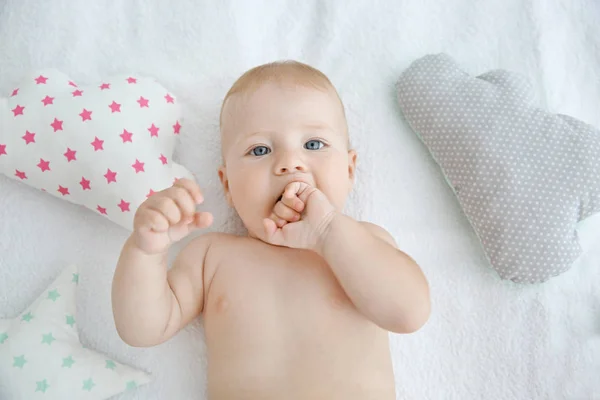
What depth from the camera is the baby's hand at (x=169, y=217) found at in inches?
41.5

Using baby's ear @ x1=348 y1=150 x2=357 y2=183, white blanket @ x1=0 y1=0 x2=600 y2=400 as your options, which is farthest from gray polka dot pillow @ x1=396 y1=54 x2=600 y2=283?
baby's ear @ x1=348 y1=150 x2=357 y2=183

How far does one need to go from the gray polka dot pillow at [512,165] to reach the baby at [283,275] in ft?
0.80

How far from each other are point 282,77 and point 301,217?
1.05 feet

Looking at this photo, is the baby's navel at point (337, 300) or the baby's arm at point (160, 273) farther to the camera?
the baby's navel at point (337, 300)

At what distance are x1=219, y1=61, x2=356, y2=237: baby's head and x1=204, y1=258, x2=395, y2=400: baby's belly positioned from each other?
0.14 metres

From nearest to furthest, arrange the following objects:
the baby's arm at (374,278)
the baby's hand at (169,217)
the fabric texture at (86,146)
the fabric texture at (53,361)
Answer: the baby's hand at (169,217) → the baby's arm at (374,278) → the fabric texture at (53,361) → the fabric texture at (86,146)

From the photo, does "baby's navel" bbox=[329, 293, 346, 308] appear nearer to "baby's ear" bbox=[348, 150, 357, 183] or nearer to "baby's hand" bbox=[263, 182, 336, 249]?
"baby's hand" bbox=[263, 182, 336, 249]

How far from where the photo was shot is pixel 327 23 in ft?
5.44

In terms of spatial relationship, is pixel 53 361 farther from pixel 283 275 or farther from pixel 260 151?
pixel 260 151

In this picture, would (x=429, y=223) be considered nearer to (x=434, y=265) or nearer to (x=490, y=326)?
(x=434, y=265)

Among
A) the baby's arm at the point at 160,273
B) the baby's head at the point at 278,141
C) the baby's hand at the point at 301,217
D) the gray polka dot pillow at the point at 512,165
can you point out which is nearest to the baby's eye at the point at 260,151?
the baby's head at the point at 278,141

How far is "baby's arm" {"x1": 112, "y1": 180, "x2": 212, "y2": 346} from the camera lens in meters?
1.06

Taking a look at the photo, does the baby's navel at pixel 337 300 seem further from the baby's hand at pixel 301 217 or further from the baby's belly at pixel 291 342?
the baby's hand at pixel 301 217

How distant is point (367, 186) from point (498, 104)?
14.0 inches
